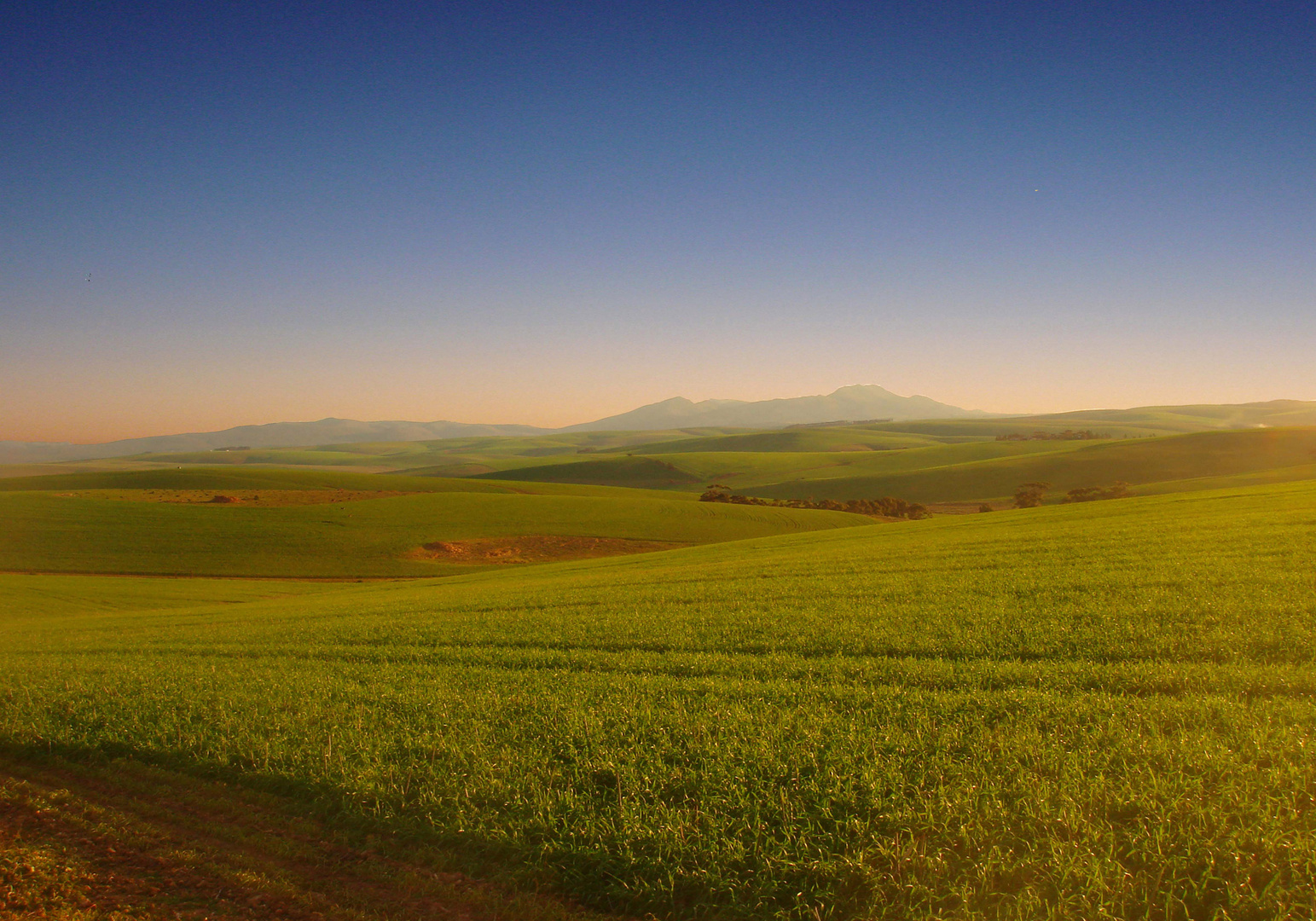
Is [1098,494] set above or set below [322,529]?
below

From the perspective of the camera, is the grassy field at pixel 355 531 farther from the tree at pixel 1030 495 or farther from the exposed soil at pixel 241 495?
the tree at pixel 1030 495

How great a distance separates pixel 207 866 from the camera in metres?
5.35

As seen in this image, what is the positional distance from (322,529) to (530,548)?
19.3 metres

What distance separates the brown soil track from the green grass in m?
45.0

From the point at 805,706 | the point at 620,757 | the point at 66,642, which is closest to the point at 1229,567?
the point at 805,706

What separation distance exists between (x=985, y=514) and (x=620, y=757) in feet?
119

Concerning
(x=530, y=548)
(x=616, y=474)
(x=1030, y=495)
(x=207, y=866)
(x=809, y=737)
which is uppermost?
(x=809, y=737)

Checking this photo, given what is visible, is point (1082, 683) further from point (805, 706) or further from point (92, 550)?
point (92, 550)

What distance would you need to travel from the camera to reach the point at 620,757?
6277 mm

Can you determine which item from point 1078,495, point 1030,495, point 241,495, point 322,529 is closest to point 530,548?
point 322,529

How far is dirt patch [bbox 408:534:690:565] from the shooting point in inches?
2137

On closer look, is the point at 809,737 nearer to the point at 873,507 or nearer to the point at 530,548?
the point at 530,548

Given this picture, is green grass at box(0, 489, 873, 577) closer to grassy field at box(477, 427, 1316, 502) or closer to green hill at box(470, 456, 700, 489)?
grassy field at box(477, 427, 1316, 502)

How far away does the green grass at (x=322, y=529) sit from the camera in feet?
164
